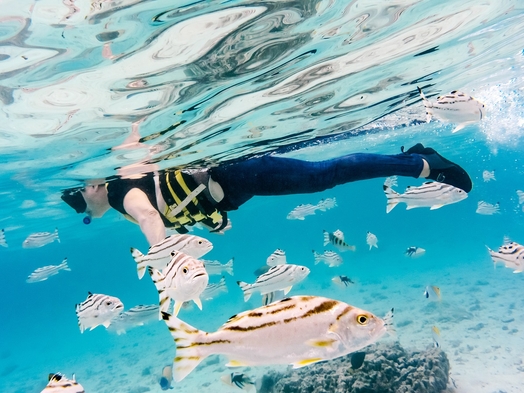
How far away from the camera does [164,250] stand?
4.54 m

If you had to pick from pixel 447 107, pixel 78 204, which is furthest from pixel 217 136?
pixel 447 107

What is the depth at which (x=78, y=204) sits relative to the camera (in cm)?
858

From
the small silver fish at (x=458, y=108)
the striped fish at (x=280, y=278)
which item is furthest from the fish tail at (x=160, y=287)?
the small silver fish at (x=458, y=108)

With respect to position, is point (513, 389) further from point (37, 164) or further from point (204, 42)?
point (37, 164)

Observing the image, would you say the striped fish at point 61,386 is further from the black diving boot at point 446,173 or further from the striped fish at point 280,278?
the black diving boot at point 446,173

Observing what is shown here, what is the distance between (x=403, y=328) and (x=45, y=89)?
18012 mm

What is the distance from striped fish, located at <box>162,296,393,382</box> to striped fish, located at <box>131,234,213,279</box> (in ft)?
7.00

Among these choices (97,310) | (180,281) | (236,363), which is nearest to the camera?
(236,363)

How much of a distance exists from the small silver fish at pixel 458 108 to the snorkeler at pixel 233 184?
2.52 feet

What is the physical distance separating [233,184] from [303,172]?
1626mm

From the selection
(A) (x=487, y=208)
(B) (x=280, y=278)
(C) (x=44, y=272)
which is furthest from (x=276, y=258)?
(A) (x=487, y=208)

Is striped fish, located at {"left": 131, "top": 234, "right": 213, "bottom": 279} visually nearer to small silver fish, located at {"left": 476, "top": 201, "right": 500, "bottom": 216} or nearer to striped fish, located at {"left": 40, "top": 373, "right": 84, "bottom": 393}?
striped fish, located at {"left": 40, "top": 373, "right": 84, "bottom": 393}

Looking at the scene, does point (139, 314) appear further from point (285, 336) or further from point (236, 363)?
point (285, 336)

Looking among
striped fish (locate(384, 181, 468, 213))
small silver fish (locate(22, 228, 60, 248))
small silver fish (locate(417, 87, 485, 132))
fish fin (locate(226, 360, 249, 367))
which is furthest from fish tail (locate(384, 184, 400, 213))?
small silver fish (locate(22, 228, 60, 248))
